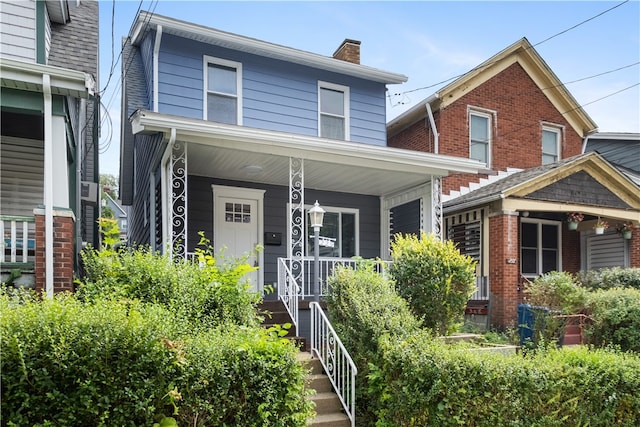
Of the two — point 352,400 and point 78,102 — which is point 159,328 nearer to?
point 352,400

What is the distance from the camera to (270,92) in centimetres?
1073

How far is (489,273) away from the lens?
424 inches

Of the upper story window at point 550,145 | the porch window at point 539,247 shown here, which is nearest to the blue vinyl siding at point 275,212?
the porch window at point 539,247

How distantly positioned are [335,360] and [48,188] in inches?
161

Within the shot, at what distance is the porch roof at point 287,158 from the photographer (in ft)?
23.6

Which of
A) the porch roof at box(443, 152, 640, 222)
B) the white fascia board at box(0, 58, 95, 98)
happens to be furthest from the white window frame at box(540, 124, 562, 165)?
the white fascia board at box(0, 58, 95, 98)

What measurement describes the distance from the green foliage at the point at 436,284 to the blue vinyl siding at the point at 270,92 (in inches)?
212

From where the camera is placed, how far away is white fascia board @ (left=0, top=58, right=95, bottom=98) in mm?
5719

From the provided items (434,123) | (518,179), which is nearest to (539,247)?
(518,179)

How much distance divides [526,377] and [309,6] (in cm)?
694

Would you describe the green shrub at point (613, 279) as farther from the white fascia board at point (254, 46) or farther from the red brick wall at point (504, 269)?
the white fascia board at point (254, 46)

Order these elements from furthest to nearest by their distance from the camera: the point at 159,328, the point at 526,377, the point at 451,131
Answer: the point at 451,131 → the point at 526,377 → the point at 159,328

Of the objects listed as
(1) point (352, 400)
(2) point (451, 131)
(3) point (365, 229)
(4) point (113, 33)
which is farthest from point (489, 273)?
(4) point (113, 33)

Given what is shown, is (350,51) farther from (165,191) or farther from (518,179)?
(165,191)
